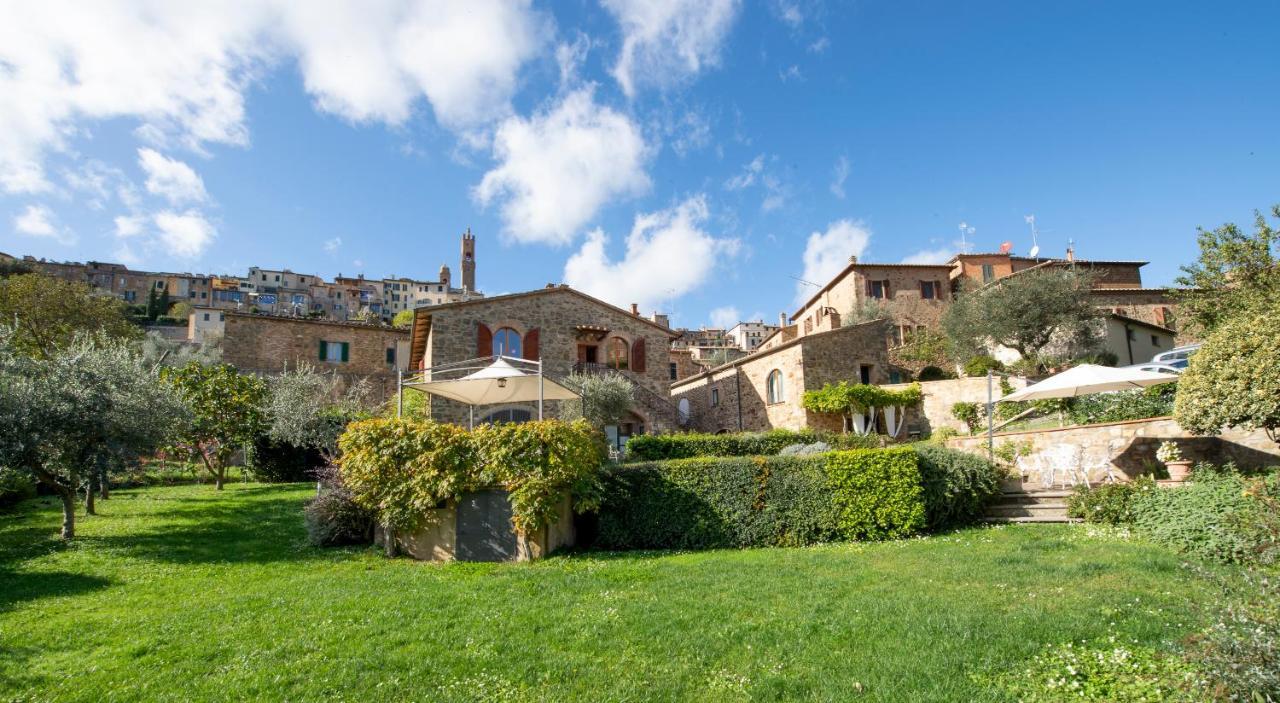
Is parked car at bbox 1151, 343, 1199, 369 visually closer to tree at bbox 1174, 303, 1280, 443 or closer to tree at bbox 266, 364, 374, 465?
tree at bbox 1174, 303, 1280, 443

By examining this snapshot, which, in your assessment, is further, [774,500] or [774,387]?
[774,387]

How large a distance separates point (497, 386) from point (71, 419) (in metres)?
6.70

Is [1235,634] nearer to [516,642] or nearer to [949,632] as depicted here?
[949,632]

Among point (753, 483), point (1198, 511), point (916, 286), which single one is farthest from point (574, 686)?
point (916, 286)

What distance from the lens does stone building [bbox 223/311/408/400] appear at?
2831cm

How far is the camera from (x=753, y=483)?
9.01m

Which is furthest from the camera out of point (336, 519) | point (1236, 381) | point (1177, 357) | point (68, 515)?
Answer: point (1177, 357)

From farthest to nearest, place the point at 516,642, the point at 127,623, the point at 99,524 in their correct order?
the point at 99,524
the point at 127,623
the point at 516,642

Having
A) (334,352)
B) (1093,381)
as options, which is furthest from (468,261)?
(1093,381)

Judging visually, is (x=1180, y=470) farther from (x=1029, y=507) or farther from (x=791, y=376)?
(x=791, y=376)

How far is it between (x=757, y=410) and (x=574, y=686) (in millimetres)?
21876

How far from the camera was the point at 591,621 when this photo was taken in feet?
17.6

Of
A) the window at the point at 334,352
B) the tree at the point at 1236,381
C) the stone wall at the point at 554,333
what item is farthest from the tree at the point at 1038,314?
the window at the point at 334,352

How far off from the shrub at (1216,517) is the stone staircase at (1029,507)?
131 centimetres
